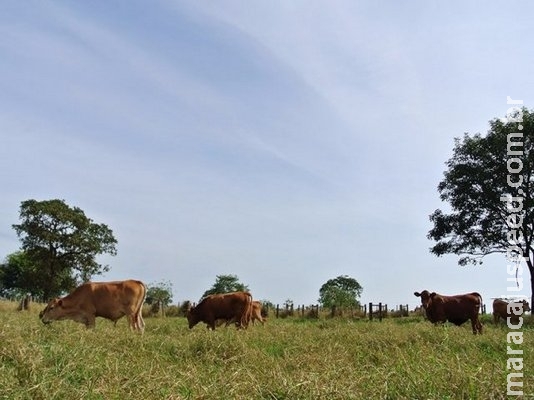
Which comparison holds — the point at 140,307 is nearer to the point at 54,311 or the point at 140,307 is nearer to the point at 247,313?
the point at 54,311

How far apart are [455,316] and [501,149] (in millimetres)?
14247

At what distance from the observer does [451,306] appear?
61.8 ft

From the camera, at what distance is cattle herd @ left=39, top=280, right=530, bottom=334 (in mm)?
17094

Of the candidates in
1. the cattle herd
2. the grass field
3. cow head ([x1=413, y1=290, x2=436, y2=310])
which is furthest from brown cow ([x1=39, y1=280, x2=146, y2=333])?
cow head ([x1=413, y1=290, x2=436, y2=310])

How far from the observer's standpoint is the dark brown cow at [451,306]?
18688mm

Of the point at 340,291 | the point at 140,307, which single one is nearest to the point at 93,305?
the point at 140,307

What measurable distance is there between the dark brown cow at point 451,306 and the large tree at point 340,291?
49.8 m

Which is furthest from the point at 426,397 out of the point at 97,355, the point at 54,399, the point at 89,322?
the point at 89,322

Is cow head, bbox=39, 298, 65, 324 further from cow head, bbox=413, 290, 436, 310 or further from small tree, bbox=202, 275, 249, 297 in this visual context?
small tree, bbox=202, 275, 249, 297

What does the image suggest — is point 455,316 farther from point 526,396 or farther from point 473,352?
point 526,396

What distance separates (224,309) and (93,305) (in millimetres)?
4651

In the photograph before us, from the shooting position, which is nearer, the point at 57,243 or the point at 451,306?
the point at 451,306

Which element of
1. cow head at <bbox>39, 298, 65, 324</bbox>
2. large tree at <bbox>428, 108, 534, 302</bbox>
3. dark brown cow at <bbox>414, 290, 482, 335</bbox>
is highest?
large tree at <bbox>428, 108, 534, 302</bbox>

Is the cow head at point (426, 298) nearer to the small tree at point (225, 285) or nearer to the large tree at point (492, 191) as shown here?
the large tree at point (492, 191)
